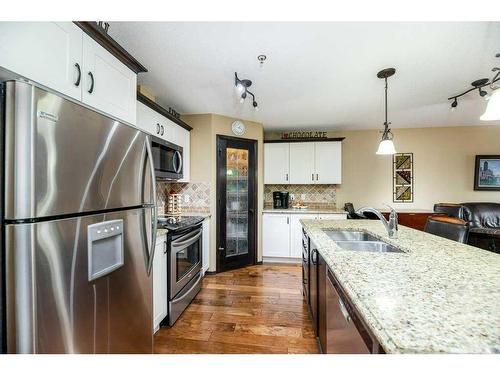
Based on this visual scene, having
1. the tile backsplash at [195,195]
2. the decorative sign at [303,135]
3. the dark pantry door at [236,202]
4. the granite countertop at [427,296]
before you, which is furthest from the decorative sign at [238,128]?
the granite countertop at [427,296]

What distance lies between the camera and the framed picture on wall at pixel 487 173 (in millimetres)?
3867

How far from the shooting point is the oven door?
2016 millimetres

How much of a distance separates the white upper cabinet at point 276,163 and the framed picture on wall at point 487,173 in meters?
3.37

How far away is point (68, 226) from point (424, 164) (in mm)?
5156

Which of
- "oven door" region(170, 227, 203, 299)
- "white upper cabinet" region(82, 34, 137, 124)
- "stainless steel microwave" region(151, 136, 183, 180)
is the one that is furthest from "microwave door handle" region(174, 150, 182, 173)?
"white upper cabinet" region(82, 34, 137, 124)

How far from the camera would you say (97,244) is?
977mm

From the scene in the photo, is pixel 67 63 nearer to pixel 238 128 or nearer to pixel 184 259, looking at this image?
pixel 184 259

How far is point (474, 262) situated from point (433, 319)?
77 cm

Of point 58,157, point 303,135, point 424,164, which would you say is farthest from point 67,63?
point 424,164

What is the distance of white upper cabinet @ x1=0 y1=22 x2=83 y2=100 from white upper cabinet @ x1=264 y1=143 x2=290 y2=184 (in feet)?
10.2

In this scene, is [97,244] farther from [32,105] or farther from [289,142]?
[289,142]

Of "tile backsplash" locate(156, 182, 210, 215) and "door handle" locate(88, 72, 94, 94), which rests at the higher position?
"door handle" locate(88, 72, 94, 94)

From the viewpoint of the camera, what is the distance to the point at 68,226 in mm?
832

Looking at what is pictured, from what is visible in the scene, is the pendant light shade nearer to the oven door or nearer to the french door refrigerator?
the french door refrigerator
